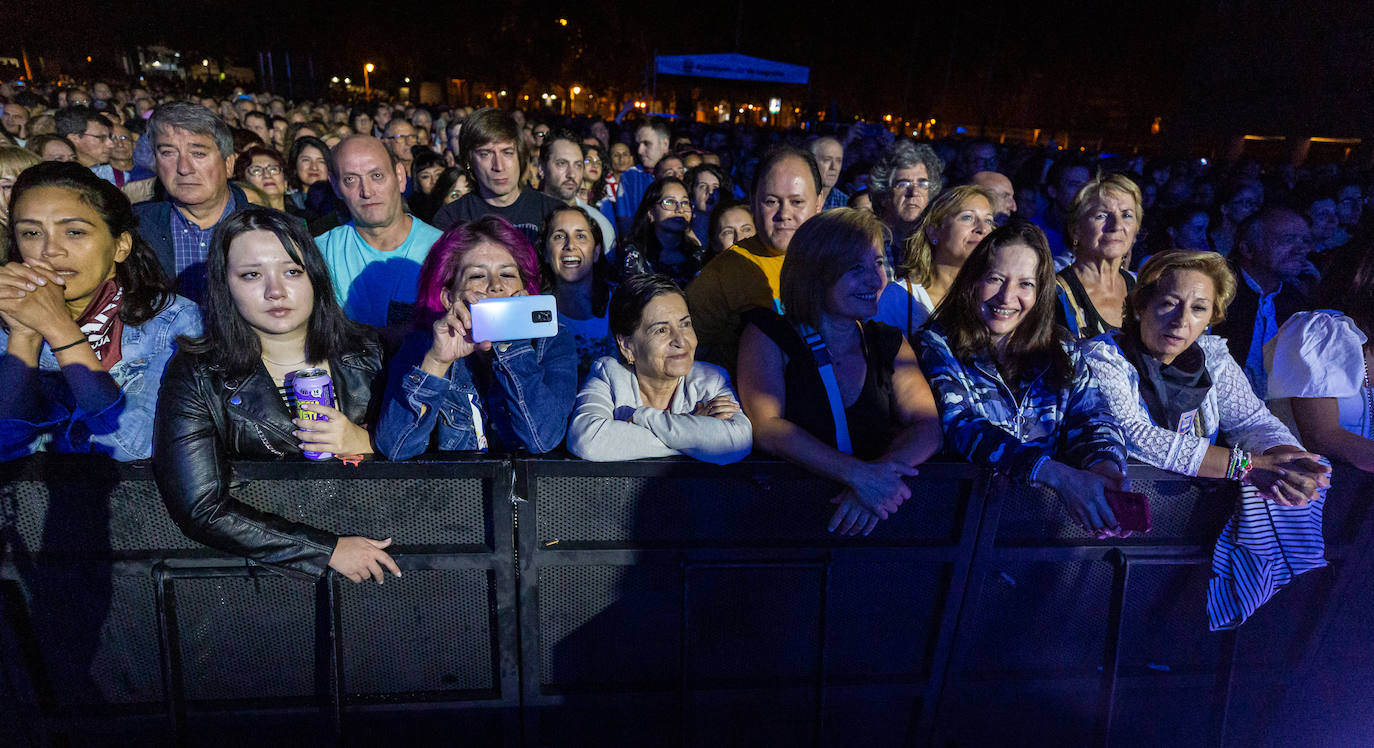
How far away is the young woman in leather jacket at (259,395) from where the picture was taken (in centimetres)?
196

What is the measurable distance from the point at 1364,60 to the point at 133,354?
29534 millimetres

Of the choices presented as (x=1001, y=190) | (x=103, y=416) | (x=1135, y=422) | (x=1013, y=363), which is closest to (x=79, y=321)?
(x=103, y=416)

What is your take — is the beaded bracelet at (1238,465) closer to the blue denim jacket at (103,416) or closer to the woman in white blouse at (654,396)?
the woman in white blouse at (654,396)

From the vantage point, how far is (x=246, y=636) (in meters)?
2.21

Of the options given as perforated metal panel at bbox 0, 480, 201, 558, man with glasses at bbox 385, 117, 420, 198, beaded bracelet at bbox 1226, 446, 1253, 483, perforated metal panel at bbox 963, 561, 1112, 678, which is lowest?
perforated metal panel at bbox 963, 561, 1112, 678

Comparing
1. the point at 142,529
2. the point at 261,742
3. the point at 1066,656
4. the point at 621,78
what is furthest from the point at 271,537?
the point at 621,78

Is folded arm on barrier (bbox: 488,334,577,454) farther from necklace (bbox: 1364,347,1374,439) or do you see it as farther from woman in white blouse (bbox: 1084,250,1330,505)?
necklace (bbox: 1364,347,1374,439)

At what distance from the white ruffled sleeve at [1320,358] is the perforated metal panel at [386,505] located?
3218mm

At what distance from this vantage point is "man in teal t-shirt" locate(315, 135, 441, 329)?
129 inches

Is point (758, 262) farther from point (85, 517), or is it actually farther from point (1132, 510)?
point (85, 517)

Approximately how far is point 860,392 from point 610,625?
122 centimetres

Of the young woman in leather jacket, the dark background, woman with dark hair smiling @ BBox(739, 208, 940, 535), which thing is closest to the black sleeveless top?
woman with dark hair smiling @ BBox(739, 208, 940, 535)

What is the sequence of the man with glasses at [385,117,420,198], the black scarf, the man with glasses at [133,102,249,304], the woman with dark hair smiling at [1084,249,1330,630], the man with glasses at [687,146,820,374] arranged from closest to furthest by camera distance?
the woman with dark hair smiling at [1084,249,1330,630], the black scarf, the man with glasses at [687,146,820,374], the man with glasses at [133,102,249,304], the man with glasses at [385,117,420,198]

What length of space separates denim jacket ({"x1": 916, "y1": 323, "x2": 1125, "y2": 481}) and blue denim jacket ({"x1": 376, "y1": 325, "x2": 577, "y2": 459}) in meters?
1.38
